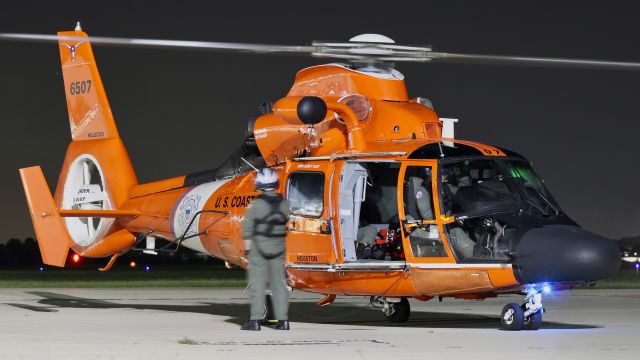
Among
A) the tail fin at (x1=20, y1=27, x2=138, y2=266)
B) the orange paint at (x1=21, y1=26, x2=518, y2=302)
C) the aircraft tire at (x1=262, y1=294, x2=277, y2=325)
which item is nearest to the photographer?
the orange paint at (x1=21, y1=26, x2=518, y2=302)

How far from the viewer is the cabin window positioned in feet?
52.6

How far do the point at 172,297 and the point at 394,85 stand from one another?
1174 centimetres

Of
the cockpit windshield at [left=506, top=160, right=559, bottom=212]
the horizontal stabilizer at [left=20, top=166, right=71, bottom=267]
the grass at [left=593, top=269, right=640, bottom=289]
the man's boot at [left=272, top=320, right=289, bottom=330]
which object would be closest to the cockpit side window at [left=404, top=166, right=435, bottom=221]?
the cockpit windshield at [left=506, top=160, right=559, bottom=212]

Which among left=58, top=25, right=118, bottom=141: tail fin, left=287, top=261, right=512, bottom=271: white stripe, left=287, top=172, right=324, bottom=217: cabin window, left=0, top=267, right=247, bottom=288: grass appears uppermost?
left=58, top=25, right=118, bottom=141: tail fin

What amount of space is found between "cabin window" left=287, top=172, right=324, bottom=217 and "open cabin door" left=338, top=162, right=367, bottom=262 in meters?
0.33

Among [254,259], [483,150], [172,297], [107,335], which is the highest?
[483,150]

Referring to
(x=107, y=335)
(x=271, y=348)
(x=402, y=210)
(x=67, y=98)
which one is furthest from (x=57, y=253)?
(x=271, y=348)

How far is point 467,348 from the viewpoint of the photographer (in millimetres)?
12141

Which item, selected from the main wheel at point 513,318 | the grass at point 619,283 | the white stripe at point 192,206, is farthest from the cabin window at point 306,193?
the grass at point 619,283

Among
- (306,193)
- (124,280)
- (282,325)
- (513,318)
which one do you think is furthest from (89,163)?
(124,280)

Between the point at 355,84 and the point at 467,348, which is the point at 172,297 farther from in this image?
the point at 467,348

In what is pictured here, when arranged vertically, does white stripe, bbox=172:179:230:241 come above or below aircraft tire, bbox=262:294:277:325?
above

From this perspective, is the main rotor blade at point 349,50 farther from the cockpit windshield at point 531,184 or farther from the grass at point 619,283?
the grass at point 619,283

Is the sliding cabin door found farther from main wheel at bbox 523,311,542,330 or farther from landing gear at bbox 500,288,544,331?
main wheel at bbox 523,311,542,330
